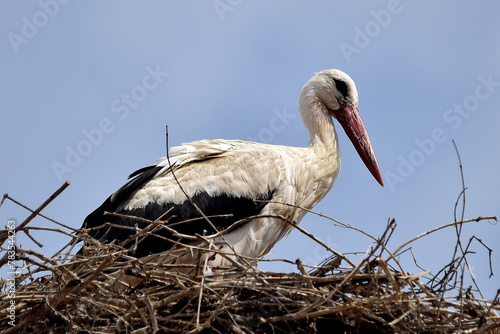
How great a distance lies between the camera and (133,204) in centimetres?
453

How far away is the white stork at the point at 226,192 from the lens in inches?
175

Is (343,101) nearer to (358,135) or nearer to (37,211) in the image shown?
(358,135)

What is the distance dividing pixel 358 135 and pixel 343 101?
247 millimetres

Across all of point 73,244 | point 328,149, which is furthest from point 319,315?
point 328,149

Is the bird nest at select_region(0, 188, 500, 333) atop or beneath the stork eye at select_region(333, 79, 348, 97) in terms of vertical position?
beneath

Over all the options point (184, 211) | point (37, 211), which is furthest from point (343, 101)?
point (37, 211)

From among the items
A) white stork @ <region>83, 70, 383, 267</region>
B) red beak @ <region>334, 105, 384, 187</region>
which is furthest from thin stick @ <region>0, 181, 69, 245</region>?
red beak @ <region>334, 105, 384, 187</region>

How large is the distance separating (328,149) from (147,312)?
2096 millimetres

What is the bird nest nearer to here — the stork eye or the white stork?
the white stork

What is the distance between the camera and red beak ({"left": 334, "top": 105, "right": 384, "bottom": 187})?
5.08 metres

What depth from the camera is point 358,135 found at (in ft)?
17.0

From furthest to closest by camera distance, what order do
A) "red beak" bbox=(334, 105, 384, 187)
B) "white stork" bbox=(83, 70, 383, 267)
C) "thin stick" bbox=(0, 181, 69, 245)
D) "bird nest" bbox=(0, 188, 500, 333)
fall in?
"red beak" bbox=(334, 105, 384, 187), "white stork" bbox=(83, 70, 383, 267), "bird nest" bbox=(0, 188, 500, 333), "thin stick" bbox=(0, 181, 69, 245)

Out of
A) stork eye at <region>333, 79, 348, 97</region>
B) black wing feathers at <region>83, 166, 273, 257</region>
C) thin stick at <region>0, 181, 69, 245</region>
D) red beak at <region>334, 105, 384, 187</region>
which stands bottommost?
thin stick at <region>0, 181, 69, 245</region>

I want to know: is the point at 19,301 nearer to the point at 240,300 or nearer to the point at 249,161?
the point at 240,300
